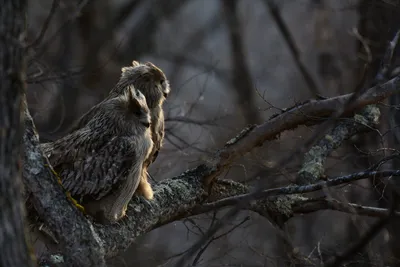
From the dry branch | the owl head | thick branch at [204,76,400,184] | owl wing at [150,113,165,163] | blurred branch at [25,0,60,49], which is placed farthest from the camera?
the owl head

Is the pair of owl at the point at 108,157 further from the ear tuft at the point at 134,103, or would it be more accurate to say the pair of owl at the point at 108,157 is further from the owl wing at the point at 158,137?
the owl wing at the point at 158,137

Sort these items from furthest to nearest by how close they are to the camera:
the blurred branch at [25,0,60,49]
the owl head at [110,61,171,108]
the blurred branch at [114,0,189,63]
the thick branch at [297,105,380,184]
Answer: the blurred branch at [114,0,189,63] < the owl head at [110,61,171,108] < the thick branch at [297,105,380,184] < the blurred branch at [25,0,60,49]

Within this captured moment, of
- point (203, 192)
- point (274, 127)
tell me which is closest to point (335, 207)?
point (274, 127)

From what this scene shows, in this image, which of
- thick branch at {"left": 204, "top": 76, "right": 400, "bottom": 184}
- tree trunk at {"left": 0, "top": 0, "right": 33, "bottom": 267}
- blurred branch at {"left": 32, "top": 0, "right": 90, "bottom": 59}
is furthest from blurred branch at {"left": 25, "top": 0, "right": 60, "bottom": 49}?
tree trunk at {"left": 0, "top": 0, "right": 33, "bottom": 267}

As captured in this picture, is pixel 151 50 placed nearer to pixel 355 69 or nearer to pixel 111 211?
pixel 355 69

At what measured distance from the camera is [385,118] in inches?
334

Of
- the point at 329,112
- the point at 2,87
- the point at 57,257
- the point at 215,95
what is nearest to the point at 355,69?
the point at 329,112

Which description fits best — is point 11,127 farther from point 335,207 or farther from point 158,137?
point 158,137

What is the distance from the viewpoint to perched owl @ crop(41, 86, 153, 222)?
6.27 metres

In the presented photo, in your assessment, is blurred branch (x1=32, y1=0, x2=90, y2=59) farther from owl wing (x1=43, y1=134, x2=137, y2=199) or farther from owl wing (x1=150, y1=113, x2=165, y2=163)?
owl wing (x1=150, y1=113, x2=165, y2=163)

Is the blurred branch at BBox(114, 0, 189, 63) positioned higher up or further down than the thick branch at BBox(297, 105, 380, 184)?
higher up

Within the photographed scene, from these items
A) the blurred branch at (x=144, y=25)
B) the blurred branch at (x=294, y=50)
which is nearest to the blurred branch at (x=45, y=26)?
the blurred branch at (x=294, y=50)

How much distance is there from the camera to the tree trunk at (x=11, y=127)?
149 inches

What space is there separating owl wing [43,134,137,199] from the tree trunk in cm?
239
